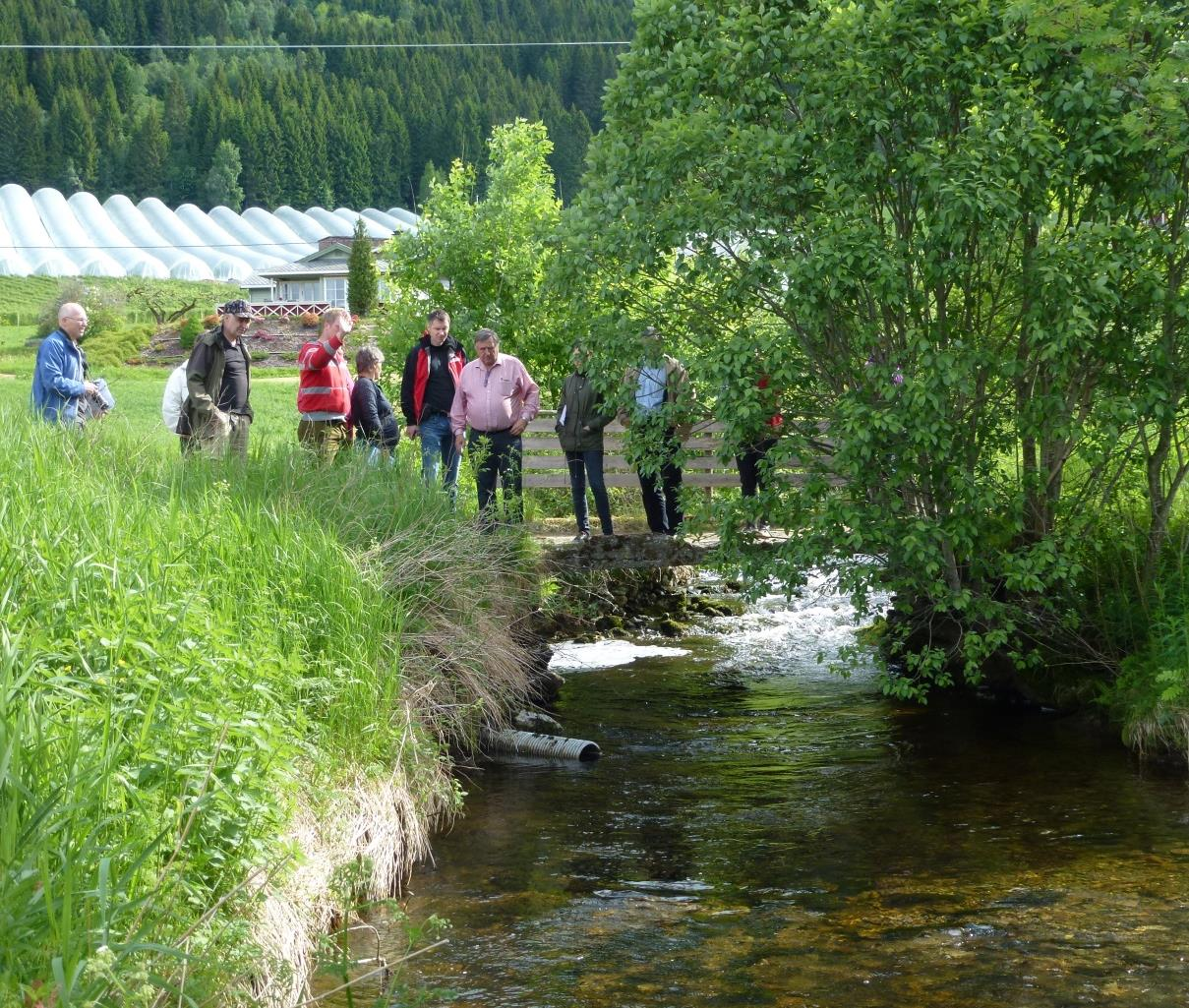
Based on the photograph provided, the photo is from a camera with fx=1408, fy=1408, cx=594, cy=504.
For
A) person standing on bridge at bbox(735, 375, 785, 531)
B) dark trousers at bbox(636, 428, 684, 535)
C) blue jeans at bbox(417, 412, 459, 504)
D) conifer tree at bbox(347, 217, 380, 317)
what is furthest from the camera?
conifer tree at bbox(347, 217, 380, 317)

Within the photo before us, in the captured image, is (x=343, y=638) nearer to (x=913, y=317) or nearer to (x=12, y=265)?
(x=913, y=317)

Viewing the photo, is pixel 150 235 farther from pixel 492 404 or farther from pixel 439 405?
pixel 492 404

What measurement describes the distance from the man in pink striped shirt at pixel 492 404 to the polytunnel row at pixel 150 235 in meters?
79.6

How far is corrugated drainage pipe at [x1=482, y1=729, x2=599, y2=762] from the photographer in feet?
27.8

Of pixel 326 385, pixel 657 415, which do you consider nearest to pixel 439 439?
pixel 326 385

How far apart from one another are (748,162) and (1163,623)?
381cm

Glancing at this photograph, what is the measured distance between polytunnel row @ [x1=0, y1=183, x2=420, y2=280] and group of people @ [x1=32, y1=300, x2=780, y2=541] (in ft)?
259

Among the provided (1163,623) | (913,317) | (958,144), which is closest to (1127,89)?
(958,144)

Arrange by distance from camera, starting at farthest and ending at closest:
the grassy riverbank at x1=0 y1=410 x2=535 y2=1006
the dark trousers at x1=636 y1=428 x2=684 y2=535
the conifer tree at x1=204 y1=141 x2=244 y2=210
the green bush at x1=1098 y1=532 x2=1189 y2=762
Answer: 1. the conifer tree at x1=204 y1=141 x2=244 y2=210
2. the dark trousers at x1=636 y1=428 x2=684 y2=535
3. the green bush at x1=1098 y1=532 x2=1189 y2=762
4. the grassy riverbank at x1=0 y1=410 x2=535 y2=1006

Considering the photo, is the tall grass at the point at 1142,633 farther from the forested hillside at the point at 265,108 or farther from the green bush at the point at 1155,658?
the forested hillside at the point at 265,108

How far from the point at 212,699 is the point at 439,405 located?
689cm

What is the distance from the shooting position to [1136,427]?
28.7 ft

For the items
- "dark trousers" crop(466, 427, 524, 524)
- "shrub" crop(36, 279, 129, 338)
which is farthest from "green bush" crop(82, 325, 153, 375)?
"dark trousers" crop(466, 427, 524, 524)

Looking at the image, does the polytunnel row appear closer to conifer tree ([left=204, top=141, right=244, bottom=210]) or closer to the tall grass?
conifer tree ([left=204, top=141, right=244, bottom=210])
